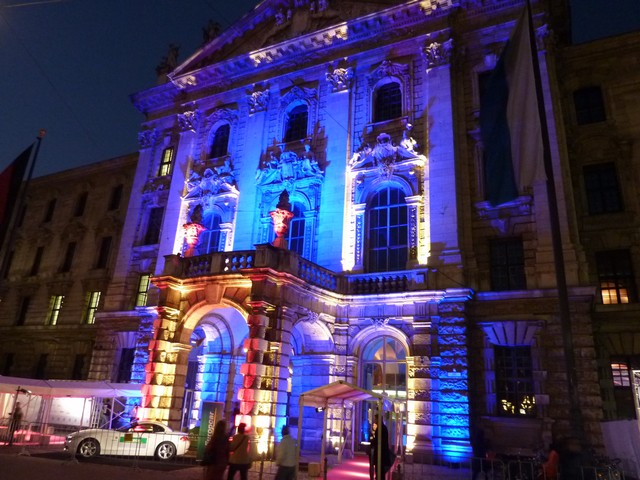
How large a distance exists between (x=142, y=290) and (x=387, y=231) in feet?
48.5

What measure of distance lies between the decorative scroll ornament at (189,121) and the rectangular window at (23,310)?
1670 centimetres

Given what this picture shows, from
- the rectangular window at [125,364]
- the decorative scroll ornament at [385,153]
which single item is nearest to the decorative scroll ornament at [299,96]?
the decorative scroll ornament at [385,153]

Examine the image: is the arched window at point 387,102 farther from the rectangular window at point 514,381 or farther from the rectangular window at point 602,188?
the rectangular window at point 514,381

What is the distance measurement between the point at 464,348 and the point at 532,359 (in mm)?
2454

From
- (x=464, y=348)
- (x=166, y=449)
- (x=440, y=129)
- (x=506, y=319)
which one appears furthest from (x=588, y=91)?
(x=166, y=449)

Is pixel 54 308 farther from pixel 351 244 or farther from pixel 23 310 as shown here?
pixel 351 244

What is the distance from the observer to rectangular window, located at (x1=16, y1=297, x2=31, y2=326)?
35.2 meters

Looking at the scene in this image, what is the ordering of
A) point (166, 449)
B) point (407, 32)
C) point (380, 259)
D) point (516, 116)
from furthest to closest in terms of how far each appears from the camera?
1. point (407, 32)
2. point (380, 259)
3. point (166, 449)
4. point (516, 116)

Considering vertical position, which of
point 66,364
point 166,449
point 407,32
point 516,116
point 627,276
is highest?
point 407,32

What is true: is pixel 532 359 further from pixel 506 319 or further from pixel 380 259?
pixel 380 259

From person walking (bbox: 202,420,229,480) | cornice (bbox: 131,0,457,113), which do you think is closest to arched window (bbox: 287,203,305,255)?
cornice (bbox: 131,0,457,113)

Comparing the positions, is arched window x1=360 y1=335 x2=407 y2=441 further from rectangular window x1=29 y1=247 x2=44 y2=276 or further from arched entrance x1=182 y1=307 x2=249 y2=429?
rectangular window x1=29 y1=247 x2=44 y2=276

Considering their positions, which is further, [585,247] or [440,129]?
[440,129]

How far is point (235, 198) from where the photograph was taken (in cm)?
2689
